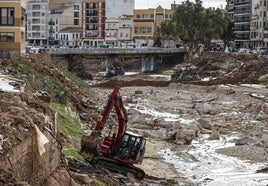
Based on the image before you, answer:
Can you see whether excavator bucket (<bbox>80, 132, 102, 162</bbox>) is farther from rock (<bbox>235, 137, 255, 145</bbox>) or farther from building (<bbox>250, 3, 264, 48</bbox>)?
building (<bbox>250, 3, 264, 48</bbox>)

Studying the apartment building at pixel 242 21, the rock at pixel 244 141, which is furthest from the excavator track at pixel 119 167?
the apartment building at pixel 242 21

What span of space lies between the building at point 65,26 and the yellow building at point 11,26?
93.8m

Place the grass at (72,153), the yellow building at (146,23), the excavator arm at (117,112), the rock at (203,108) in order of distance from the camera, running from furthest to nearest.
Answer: the yellow building at (146,23), the rock at (203,108), the excavator arm at (117,112), the grass at (72,153)

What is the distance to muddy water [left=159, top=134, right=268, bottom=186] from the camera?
93.0 feet

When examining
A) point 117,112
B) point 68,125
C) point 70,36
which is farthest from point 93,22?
point 117,112

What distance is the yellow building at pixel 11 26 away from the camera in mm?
54781

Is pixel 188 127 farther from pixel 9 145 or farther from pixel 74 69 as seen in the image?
pixel 74 69

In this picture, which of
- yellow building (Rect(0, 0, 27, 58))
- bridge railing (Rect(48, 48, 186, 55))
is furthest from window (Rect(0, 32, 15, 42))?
bridge railing (Rect(48, 48, 186, 55))

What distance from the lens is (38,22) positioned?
162 meters

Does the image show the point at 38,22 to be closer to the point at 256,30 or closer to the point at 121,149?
the point at 256,30

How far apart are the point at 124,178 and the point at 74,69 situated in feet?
230

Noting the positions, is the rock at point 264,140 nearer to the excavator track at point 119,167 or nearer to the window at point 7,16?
the excavator track at point 119,167

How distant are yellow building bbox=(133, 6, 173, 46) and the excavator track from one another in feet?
402

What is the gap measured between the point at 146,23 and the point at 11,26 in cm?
9622
